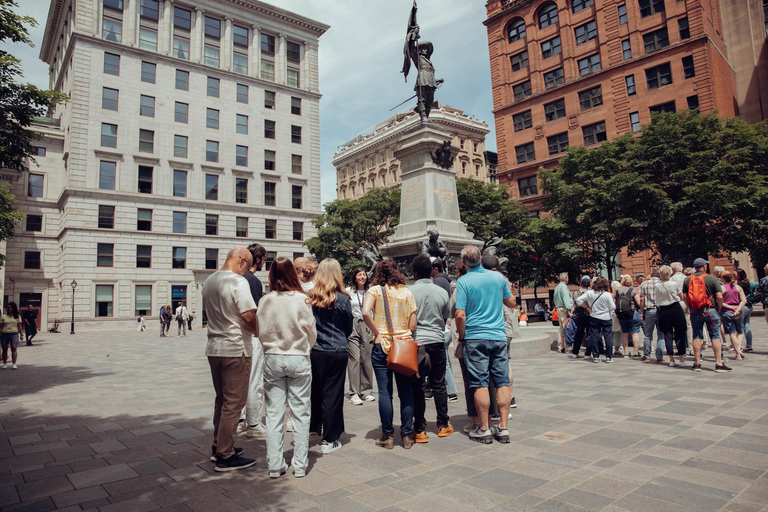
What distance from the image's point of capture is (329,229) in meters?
42.2

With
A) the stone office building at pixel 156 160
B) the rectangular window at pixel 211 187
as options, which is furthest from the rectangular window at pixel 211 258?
the rectangular window at pixel 211 187

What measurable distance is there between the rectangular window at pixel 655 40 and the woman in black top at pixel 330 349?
4810 cm

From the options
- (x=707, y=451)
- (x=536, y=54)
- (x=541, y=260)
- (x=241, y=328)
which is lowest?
(x=707, y=451)

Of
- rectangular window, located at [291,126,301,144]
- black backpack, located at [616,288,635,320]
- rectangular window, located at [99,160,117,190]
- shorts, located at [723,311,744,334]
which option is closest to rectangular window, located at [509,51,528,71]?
rectangular window, located at [291,126,301,144]

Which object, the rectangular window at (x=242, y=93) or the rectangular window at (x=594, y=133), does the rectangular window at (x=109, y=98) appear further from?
the rectangular window at (x=594, y=133)

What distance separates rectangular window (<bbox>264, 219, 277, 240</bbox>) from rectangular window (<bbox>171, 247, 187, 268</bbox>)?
25.7 ft

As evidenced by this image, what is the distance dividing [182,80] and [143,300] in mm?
20854

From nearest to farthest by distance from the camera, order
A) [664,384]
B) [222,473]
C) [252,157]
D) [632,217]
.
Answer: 1. [222,473]
2. [664,384]
3. [632,217]
4. [252,157]

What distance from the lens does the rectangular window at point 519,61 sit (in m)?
51.3

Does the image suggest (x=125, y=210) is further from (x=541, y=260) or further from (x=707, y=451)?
(x=707, y=451)

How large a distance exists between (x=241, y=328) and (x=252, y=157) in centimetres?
4527

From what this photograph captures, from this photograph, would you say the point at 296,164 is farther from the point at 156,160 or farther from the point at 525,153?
the point at 525,153

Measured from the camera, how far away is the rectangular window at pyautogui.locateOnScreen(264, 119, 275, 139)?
4853 centimetres

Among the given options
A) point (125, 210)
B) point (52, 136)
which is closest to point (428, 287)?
point (125, 210)
